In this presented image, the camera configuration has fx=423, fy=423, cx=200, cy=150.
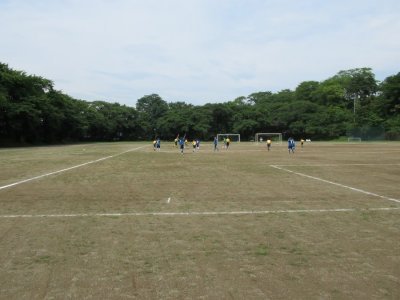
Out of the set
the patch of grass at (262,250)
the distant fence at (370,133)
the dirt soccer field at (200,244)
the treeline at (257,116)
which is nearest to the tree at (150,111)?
the treeline at (257,116)

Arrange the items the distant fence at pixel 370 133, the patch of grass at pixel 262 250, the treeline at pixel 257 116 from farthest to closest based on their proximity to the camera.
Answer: the distant fence at pixel 370 133 < the treeline at pixel 257 116 < the patch of grass at pixel 262 250

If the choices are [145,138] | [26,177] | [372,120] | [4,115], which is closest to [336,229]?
[26,177]

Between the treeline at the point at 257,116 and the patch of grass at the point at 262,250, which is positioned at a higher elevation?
the treeline at the point at 257,116

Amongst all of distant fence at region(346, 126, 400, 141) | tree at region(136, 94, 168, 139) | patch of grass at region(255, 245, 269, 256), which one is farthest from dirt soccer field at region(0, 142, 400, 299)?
tree at region(136, 94, 168, 139)

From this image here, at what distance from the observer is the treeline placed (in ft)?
282

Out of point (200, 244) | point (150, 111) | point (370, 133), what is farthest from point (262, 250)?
point (150, 111)

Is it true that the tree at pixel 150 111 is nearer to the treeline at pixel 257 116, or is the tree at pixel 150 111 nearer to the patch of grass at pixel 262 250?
the treeline at pixel 257 116

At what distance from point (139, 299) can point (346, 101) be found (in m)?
112

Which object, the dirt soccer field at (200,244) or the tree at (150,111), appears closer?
the dirt soccer field at (200,244)

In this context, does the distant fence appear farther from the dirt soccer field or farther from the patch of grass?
the patch of grass

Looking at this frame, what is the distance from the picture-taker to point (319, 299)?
161 inches

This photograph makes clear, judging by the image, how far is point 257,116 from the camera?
98.9m

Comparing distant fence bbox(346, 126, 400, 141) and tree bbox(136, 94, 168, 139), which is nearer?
distant fence bbox(346, 126, 400, 141)

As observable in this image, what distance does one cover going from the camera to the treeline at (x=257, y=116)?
85.9 m
